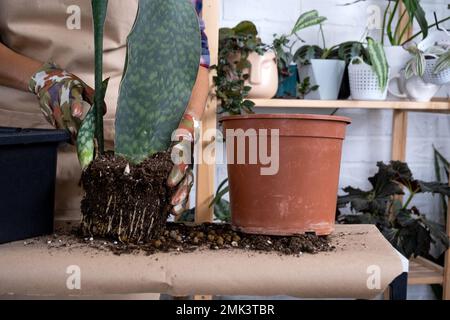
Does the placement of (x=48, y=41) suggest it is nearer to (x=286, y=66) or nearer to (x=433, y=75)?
(x=286, y=66)

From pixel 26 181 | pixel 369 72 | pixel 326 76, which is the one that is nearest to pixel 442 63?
pixel 369 72

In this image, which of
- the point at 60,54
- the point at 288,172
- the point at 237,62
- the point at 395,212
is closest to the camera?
the point at 288,172

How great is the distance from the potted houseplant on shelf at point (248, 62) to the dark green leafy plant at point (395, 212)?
384 mm

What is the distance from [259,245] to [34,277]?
0.84ft

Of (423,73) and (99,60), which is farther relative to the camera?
(423,73)

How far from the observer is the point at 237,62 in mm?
1246

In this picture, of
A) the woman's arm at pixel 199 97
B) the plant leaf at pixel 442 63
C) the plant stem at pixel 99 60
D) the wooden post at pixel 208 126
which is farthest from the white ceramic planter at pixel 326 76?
the plant stem at pixel 99 60

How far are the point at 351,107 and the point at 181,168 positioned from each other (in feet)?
2.79

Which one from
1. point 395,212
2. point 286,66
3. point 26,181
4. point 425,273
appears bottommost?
point 425,273

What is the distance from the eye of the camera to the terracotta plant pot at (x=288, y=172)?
659 millimetres

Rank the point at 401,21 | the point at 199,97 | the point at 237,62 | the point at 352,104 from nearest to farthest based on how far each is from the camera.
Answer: the point at 199,97, the point at 237,62, the point at 352,104, the point at 401,21

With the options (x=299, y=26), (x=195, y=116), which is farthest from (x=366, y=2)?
(x=195, y=116)

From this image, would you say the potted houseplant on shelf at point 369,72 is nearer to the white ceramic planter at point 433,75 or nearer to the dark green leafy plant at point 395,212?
the white ceramic planter at point 433,75

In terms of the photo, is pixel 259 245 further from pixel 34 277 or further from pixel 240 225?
pixel 34 277
